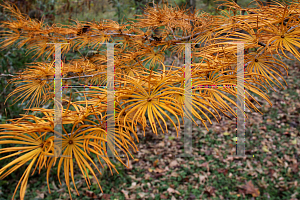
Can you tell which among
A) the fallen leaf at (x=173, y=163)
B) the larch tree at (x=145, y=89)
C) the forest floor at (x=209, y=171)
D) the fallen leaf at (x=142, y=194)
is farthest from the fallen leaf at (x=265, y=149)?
the larch tree at (x=145, y=89)

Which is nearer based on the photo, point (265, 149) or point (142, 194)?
point (142, 194)

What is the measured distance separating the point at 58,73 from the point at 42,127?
37cm

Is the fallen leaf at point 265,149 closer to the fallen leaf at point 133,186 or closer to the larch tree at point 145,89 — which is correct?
the fallen leaf at point 133,186

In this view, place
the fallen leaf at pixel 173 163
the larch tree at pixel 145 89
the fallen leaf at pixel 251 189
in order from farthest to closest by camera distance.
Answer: the fallen leaf at pixel 173 163
the fallen leaf at pixel 251 189
the larch tree at pixel 145 89

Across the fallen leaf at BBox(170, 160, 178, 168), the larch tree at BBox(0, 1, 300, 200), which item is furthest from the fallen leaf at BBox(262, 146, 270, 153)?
the larch tree at BBox(0, 1, 300, 200)

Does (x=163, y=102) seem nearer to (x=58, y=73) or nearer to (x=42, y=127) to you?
(x=42, y=127)

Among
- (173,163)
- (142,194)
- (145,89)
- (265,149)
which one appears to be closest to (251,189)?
(265,149)

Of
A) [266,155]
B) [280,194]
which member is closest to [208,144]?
Answer: [266,155]

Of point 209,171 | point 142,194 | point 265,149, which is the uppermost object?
point 265,149

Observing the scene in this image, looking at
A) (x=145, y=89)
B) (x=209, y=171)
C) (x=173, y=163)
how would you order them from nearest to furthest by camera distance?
(x=145, y=89) → (x=209, y=171) → (x=173, y=163)

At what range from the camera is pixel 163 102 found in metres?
0.37

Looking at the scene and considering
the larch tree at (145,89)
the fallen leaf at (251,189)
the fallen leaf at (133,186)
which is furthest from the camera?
the fallen leaf at (133,186)

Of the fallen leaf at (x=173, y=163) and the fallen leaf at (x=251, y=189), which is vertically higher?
the fallen leaf at (x=173, y=163)

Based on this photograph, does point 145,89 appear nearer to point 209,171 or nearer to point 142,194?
point 142,194
